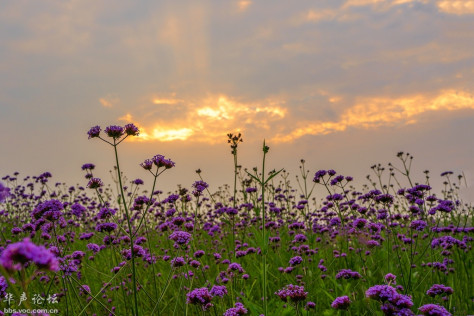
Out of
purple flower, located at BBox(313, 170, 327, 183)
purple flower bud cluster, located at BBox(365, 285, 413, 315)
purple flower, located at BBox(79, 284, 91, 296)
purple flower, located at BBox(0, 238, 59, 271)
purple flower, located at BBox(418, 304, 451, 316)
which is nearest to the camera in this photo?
purple flower, located at BBox(0, 238, 59, 271)

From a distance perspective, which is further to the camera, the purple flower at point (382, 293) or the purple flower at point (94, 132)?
the purple flower at point (94, 132)

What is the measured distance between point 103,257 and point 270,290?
15.9 feet

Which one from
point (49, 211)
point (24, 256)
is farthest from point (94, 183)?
point (24, 256)

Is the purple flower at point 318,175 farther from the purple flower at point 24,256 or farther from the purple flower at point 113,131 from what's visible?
the purple flower at point 24,256

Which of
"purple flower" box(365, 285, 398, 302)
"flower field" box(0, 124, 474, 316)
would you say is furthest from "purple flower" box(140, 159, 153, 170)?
"purple flower" box(365, 285, 398, 302)

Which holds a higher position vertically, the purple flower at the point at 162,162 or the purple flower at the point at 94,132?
the purple flower at the point at 94,132

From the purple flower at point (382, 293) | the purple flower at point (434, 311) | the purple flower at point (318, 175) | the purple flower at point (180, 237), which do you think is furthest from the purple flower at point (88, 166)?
the purple flower at point (434, 311)

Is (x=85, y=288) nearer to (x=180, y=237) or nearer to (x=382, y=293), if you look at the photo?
(x=180, y=237)

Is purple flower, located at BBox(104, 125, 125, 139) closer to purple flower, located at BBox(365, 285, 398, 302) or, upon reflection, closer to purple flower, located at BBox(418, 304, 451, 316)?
purple flower, located at BBox(365, 285, 398, 302)

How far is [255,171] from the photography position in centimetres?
858

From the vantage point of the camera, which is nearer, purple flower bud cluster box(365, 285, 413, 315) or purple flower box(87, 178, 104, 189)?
purple flower bud cluster box(365, 285, 413, 315)

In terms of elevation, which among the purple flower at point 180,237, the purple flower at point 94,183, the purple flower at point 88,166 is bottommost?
the purple flower at point 180,237

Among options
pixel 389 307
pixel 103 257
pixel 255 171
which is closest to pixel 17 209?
pixel 103 257

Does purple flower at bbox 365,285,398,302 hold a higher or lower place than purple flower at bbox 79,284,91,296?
higher
